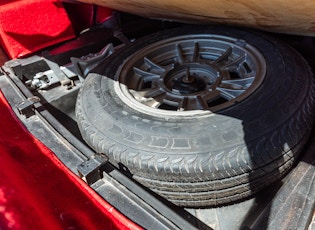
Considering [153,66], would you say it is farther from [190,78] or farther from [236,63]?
[236,63]

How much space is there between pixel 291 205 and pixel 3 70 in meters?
1.45

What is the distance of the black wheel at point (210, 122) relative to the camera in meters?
1.07

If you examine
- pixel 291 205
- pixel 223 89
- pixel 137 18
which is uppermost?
pixel 137 18

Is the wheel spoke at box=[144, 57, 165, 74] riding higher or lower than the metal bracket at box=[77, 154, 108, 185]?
higher

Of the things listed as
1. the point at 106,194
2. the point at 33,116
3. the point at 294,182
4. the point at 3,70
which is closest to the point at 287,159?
the point at 294,182

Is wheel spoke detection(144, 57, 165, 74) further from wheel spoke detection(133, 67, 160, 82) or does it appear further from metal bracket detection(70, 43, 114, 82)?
metal bracket detection(70, 43, 114, 82)

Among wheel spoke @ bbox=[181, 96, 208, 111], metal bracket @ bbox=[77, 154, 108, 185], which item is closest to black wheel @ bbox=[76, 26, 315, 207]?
wheel spoke @ bbox=[181, 96, 208, 111]

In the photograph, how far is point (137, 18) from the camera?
2189 mm

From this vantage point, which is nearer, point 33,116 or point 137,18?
point 33,116

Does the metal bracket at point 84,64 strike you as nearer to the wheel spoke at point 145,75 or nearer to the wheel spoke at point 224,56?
the wheel spoke at point 145,75

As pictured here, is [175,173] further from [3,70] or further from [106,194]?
[3,70]

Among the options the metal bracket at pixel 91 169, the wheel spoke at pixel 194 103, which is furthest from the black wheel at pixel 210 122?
the metal bracket at pixel 91 169

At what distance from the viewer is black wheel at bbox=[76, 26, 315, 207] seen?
1.07 meters

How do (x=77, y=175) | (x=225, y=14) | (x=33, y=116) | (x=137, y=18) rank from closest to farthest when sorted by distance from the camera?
(x=77, y=175) < (x=33, y=116) < (x=225, y=14) < (x=137, y=18)
